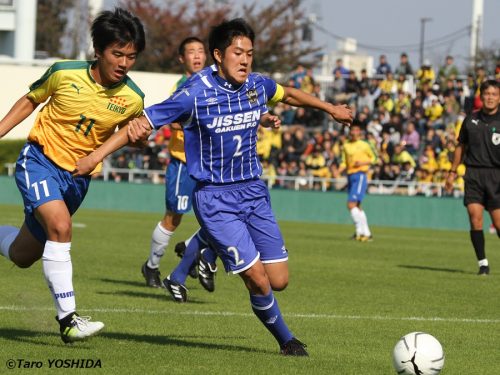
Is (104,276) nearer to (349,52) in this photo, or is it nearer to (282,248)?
(282,248)

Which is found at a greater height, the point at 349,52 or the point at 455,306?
the point at 349,52

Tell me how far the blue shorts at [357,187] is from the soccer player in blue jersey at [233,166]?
15.3m

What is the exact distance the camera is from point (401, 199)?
30812mm

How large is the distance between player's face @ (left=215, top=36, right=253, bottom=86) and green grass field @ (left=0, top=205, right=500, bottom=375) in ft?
6.16

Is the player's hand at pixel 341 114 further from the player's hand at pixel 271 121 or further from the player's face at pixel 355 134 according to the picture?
the player's face at pixel 355 134

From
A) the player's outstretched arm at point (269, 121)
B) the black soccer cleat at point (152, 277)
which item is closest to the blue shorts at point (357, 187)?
the black soccer cleat at point (152, 277)

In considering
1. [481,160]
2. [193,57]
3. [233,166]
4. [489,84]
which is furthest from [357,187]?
[233,166]

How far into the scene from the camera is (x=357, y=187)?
23.3 m

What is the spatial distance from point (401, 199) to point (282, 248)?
23.1m

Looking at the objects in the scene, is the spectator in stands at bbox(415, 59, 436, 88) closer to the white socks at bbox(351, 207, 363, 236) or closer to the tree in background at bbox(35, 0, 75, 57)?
the white socks at bbox(351, 207, 363, 236)

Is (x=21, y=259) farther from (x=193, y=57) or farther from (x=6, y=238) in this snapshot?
(x=193, y=57)

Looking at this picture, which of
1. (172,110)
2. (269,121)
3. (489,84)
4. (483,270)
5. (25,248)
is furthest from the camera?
(483,270)

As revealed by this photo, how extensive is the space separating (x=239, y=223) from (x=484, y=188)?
7756 mm

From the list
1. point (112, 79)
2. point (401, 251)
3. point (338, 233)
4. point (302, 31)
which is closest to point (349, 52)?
point (302, 31)
